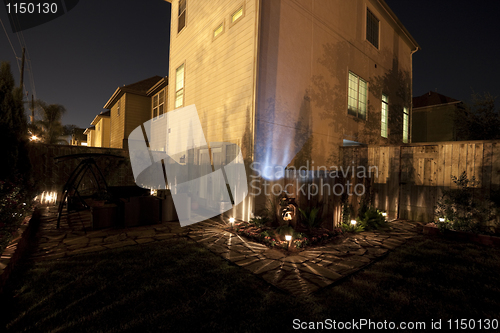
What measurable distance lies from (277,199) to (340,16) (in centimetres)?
815

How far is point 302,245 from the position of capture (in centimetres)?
503

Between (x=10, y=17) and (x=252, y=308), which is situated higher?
(x=10, y=17)

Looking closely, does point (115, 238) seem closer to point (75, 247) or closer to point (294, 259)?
point (75, 247)

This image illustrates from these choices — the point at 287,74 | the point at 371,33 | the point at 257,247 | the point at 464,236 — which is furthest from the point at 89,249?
the point at 371,33

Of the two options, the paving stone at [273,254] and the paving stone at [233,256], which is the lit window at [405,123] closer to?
the paving stone at [273,254]

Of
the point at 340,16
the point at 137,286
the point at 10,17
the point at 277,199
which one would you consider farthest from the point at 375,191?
the point at 10,17

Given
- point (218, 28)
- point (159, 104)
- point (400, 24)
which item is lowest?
point (159, 104)

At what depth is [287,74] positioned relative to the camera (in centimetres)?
746

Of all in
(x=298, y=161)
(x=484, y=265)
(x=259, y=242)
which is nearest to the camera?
(x=484, y=265)

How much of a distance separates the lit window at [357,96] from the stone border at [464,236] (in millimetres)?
5725

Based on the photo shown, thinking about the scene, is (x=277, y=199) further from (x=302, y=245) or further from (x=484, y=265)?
(x=484, y=265)

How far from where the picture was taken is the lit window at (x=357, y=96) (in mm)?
10297

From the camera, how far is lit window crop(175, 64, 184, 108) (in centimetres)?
1140

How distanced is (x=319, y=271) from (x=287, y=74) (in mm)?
5858
